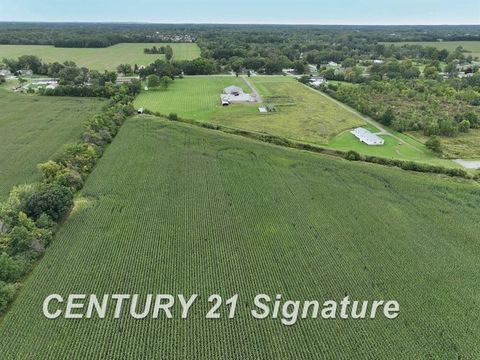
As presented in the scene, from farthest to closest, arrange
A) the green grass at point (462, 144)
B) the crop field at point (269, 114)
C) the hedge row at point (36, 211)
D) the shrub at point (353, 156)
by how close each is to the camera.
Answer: the crop field at point (269, 114) → the green grass at point (462, 144) → the shrub at point (353, 156) → the hedge row at point (36, 211)

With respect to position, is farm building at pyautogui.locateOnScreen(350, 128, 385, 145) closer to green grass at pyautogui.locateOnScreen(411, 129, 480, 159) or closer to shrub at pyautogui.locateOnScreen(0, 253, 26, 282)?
green grass at pyautogui.locateOnScreen(411, 129, 480, 159)

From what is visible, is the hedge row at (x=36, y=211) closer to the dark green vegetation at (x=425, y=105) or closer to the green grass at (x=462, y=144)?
the green grass at (x=462, y=144)

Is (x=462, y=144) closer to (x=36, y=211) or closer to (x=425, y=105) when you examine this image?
(x=425, y=105)

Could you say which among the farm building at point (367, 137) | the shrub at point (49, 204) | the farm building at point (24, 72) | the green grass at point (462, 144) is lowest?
the green grass at point (462, 144)

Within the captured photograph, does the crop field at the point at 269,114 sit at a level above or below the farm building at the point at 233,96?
below

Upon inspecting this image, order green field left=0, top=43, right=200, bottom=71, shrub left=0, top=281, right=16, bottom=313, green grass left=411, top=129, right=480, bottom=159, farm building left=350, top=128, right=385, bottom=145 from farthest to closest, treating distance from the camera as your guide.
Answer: green field left=0, top=43, right=200, bottom=71 → farm building left=350, top=128, right=385, bottom=145 → green grass left=411, top=129, right=480, bottom=159 → shrub left=0, top=281, right=16, bottom=313

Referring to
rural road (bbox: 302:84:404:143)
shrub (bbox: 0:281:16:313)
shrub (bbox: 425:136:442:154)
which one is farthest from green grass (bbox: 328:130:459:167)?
shrub (bbox: 0:281:16:313)

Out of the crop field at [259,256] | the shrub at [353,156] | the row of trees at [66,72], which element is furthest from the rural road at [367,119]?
the row of trees at [66,72]

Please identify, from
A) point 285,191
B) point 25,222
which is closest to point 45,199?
point 25,222
